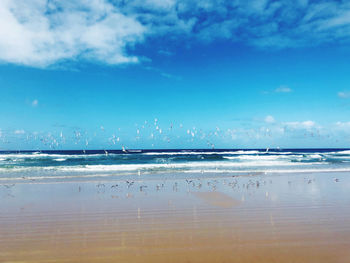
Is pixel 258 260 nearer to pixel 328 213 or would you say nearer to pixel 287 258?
pixel 287 258

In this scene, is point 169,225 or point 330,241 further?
point 169,225

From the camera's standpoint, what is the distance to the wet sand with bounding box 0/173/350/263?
522 cm

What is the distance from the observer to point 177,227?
22.6 ft

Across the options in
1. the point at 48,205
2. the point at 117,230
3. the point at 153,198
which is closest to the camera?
the point at 117,230

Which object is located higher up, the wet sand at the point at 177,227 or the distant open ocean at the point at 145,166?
the wet sand at the point at 177,227

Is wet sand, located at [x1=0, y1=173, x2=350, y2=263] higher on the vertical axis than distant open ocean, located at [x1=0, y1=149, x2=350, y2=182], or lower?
higher

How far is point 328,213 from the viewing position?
817cm

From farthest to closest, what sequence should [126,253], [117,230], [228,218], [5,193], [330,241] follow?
[5,193] < [228,218] < [117,230] < [330,241] < [126,253]

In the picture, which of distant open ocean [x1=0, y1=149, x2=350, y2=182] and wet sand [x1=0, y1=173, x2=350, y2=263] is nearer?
wet sand [x1=0, y1=173, x2=350, y2=263]

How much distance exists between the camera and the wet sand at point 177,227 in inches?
205

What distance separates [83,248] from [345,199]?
9.57 m

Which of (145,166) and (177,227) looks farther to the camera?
(145,166)

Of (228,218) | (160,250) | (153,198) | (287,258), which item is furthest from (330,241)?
(153,198)

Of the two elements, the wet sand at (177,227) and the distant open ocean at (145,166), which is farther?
the distant open ocean at (145,166)
